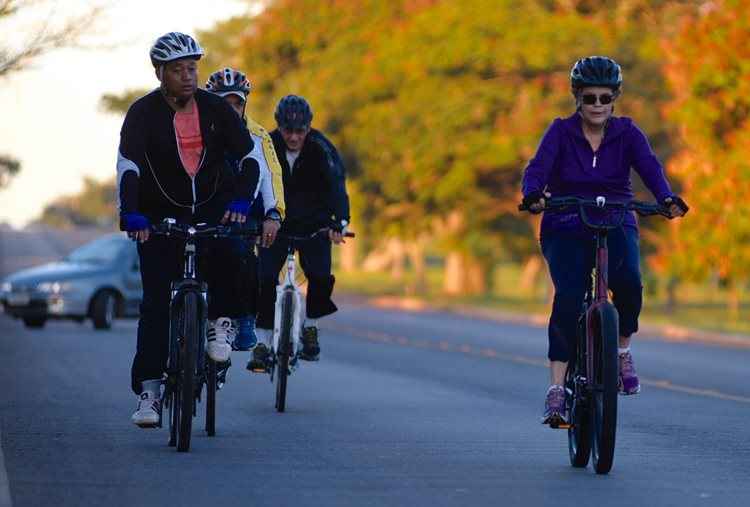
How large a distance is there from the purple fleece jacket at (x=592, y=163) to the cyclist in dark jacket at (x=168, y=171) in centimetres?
160

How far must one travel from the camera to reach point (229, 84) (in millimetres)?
12352

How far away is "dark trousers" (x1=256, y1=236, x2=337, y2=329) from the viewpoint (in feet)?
45.8

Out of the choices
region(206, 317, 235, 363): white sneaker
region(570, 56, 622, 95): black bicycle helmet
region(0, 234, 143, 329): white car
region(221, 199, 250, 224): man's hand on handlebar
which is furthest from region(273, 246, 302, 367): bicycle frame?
region(0, 234, 143, 329): white car

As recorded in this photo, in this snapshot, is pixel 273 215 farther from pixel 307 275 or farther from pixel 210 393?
pixel 307 275

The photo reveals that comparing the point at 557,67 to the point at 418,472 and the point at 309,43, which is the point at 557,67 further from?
the point at 418,472

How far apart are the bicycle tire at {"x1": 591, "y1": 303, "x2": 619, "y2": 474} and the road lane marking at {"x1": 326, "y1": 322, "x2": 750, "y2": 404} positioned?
Result: 590cm

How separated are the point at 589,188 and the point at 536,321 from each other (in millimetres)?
27576

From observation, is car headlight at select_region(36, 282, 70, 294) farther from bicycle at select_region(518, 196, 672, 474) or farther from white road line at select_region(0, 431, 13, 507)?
bicycle at select_region(518, 196, 672, 474)

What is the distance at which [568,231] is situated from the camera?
32.4ft

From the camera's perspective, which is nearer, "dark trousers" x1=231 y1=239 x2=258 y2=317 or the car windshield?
"dark trousers" x1=231 y1=239 x2=258 y2=317

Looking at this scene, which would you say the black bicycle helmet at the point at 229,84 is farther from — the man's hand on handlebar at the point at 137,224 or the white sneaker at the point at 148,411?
the white sneaker at the point at 148,411

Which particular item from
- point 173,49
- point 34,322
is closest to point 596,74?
point 173,49

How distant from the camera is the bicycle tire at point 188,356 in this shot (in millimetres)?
9859

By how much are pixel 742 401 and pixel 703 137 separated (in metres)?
23.1
